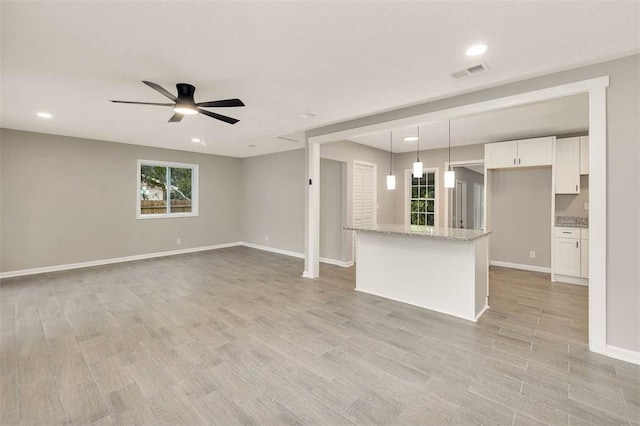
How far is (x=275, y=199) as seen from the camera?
757 centimetres

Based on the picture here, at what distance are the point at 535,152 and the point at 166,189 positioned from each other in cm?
821

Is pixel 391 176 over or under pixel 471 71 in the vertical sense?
under

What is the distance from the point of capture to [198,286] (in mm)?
4645

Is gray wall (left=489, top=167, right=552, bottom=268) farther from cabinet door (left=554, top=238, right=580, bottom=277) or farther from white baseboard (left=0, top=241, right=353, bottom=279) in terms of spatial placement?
white baseboard (left=0, top=241, right=353, bottom=279)

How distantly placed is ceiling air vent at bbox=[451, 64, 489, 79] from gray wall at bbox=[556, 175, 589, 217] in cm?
399

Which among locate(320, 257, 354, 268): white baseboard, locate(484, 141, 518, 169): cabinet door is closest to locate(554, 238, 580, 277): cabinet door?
locate(484, 141, 518, 169): cabinet door

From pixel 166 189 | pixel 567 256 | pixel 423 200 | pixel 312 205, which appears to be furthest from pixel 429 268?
pixel 166 189

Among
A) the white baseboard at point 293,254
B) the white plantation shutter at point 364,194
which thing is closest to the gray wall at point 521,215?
the white plantation shutter at point 364,194

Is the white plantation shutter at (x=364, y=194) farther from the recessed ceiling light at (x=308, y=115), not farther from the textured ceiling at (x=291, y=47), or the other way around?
the textured ceiling at (x=291, y=47)

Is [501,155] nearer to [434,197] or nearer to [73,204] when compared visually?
[434,197]

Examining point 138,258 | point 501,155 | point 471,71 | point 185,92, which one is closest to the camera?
point 471,71

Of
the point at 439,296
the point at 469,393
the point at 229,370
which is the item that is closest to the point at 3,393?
the point at 229,370

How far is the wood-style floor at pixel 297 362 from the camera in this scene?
1900 millimetres

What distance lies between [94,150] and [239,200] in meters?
3.65
